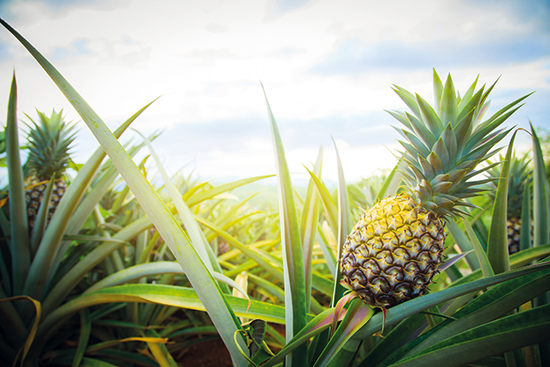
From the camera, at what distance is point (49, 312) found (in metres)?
0.93

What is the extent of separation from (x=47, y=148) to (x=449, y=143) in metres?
1.71

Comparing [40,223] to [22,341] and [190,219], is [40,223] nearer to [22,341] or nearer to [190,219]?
[22,341]

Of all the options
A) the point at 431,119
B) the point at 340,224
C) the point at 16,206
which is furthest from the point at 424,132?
the point at 16,206

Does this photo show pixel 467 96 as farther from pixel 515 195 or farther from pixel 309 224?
pixel 515 195

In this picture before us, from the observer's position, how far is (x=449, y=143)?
0.59 m

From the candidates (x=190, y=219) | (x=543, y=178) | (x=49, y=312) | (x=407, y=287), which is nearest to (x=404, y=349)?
(x=407, y=287)

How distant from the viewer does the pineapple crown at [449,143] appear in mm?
570

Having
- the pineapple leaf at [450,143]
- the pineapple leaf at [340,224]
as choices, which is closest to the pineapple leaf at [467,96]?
the pineapple leaf at [450,143]

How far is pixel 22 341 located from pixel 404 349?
1.21m

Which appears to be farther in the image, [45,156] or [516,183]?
[45,156]

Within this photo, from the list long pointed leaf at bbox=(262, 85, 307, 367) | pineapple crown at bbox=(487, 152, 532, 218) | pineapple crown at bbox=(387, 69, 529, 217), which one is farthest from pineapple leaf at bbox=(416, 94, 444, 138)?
pineapple crown at bbox=(487, 152, 532, 218)

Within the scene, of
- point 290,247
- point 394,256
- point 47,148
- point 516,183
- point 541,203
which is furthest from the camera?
point 47,148

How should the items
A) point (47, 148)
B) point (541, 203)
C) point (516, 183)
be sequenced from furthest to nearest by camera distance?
point (47, 148), point (516, 183), point (541, 203)

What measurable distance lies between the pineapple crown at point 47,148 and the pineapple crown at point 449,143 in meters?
1.59
